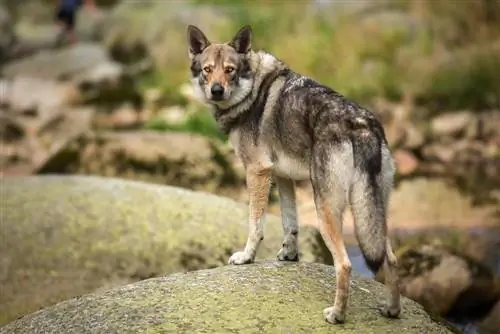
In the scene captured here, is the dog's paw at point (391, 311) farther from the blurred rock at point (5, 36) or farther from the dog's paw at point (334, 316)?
the blurred rock at point (5, 36)

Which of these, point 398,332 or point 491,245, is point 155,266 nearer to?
point 398,332

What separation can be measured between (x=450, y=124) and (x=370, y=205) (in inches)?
445

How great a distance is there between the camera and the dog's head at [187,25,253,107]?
6215 millimetres

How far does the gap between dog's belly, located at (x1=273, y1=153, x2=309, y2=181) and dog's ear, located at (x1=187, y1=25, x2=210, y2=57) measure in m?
1.13

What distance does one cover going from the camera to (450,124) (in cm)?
1602

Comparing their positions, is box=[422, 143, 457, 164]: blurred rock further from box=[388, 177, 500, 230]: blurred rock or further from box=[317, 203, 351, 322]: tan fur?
box=[317, 203, 351, 322]: tan fur

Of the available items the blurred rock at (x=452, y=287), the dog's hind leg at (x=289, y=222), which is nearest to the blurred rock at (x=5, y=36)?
the blurred rock at (x=452, y=287)

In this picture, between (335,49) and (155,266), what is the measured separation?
1248 cm

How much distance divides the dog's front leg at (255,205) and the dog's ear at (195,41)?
106 cm

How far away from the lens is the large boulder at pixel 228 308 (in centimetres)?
527

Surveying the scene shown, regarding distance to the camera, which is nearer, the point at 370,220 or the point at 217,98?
the point at 370,220

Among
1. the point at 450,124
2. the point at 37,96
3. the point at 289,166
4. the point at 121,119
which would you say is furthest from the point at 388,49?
the point at 289,166

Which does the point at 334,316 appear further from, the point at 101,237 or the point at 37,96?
the point at 37,96

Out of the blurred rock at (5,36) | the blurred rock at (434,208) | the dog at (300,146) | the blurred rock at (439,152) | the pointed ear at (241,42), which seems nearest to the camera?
the dog at (300,146)
